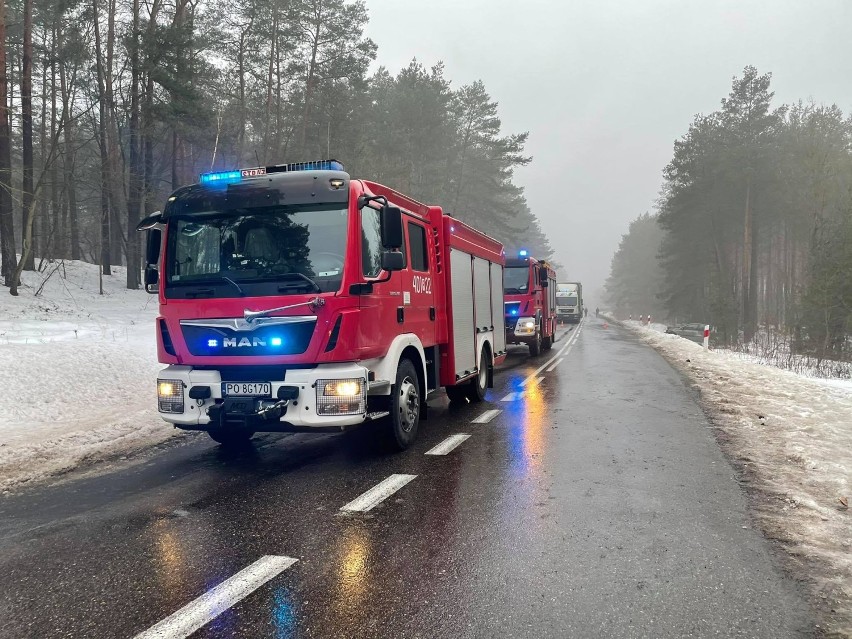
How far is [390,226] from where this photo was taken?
5.81 meters

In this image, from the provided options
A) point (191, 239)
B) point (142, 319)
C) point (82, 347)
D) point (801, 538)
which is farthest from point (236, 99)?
point (801, 538)

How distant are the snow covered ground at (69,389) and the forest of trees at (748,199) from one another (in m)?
24.8

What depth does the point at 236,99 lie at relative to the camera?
29297 mm

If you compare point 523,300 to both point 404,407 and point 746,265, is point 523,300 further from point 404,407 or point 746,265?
point 746,265

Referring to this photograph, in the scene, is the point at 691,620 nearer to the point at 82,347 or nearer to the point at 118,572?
the point at 118,572

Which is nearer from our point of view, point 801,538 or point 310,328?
point 801,538

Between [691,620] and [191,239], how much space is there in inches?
213

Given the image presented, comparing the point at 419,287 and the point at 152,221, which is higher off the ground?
the point at 152,221

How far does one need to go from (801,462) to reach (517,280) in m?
12.0

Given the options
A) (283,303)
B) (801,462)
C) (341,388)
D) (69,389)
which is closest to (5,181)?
(69,389)

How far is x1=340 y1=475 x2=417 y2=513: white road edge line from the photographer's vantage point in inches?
178

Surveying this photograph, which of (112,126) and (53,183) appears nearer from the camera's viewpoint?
(53,183)

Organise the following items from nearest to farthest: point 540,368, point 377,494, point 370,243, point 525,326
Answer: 1. point 377,494
2. point 370,243
3. point 540,368
4. point 525,326

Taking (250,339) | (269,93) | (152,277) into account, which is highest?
(269,93)
